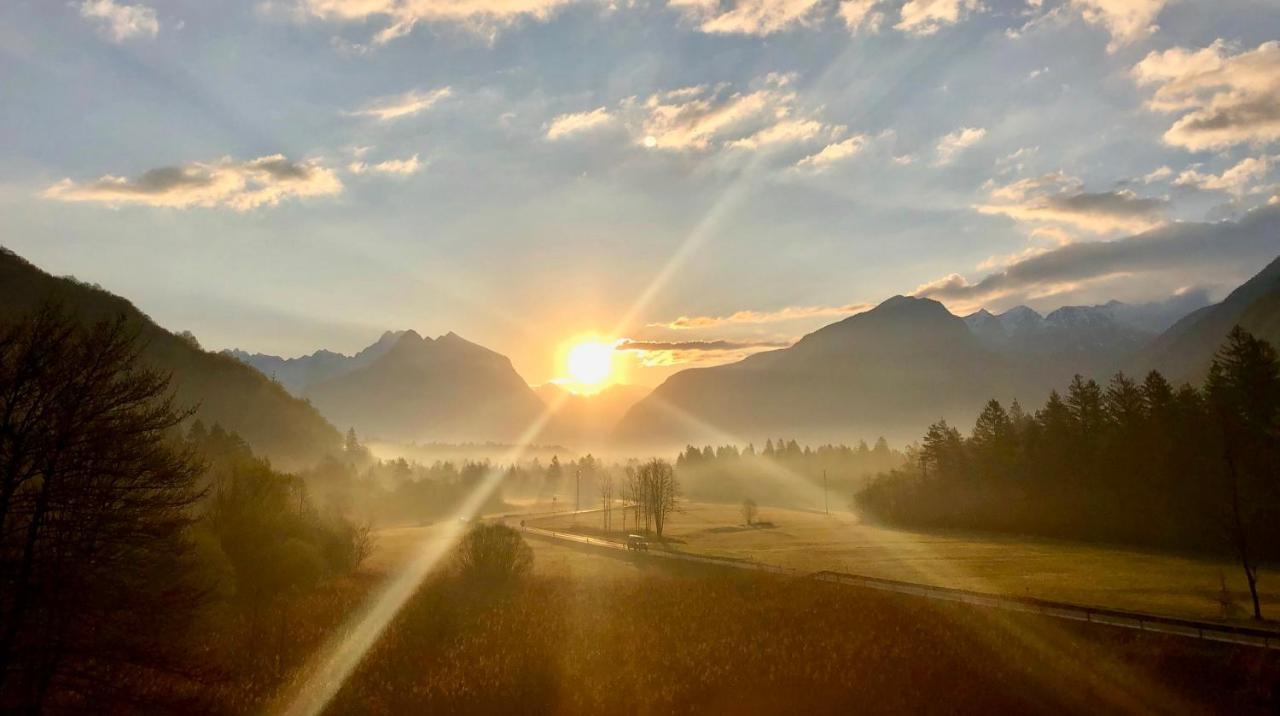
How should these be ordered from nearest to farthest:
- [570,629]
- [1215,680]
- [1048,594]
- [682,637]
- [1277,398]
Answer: [1215,680]
[682,637]
[570,629]
[1048,594]
[1277,398]

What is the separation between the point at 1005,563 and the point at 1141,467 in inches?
1067

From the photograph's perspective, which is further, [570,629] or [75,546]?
[570,629]

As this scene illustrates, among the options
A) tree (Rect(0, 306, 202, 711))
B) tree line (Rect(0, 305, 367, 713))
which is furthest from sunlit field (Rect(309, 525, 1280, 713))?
tree (Rect(0, 306, 202, 711))

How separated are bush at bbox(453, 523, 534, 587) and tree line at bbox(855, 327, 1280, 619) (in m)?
54.5

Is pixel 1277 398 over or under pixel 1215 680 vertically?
over

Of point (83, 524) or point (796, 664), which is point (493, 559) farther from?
point (83, 524)

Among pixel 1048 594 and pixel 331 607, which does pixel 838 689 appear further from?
pixel 331 607

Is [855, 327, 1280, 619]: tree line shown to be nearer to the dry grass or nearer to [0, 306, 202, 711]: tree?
the dry grass

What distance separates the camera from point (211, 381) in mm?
166000

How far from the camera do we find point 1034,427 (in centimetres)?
9750

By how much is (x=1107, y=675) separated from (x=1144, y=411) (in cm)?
6489

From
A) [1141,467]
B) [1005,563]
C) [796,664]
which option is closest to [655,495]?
[1005,563]

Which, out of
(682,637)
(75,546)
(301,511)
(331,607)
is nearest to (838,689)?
(682,637)

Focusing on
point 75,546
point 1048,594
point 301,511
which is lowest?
point 1048,594
